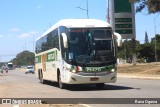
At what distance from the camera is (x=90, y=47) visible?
74.0 feet

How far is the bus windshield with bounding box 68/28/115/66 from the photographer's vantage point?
2247 cm

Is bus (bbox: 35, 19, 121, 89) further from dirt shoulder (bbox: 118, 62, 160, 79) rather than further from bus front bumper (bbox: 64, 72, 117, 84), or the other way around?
dirt shoulder (bbox: 118, 62, 160, 79)

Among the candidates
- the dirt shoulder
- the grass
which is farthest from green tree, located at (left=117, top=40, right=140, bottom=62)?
the dirt shoulder

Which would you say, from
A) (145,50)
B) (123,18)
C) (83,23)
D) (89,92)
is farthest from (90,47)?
(145,50)

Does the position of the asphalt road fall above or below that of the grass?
below

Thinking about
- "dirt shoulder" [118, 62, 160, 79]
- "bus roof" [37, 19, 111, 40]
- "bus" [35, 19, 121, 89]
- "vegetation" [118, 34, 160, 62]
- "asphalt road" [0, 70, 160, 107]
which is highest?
"vegetation" [118, 34, 160, 62]

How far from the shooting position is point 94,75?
22484 millimetres

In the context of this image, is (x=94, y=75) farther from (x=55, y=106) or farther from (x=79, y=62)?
(x=55, y=106)

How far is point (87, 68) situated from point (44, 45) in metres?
9.48

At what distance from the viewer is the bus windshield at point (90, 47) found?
22469mm

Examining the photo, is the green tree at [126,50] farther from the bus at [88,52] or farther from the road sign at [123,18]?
the bus at [88,52]

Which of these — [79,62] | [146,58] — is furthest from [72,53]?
[146,58]

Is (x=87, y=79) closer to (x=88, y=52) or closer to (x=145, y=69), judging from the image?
(x=88, y=52)

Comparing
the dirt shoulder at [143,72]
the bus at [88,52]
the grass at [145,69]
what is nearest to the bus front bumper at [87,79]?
the bus at [88,52]
